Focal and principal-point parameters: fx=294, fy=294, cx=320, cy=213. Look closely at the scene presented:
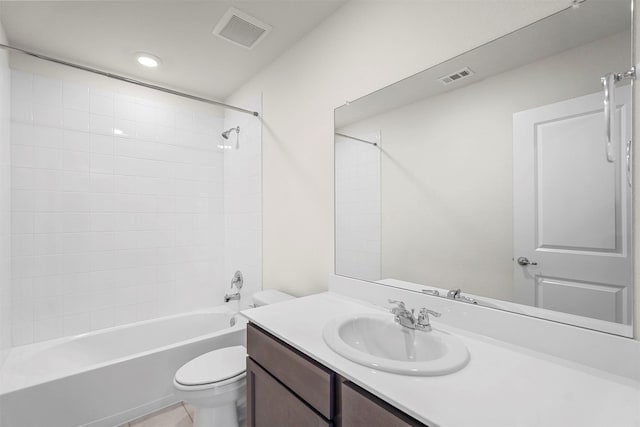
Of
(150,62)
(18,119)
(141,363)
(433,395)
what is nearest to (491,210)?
(433,395)

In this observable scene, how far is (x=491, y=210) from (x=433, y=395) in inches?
27.6

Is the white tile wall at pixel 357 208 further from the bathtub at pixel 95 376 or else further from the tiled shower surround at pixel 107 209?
the tiled shower surround at pixel 107 209

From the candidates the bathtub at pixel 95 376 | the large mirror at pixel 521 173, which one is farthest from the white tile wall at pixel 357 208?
the bathtub at pixel 95 376

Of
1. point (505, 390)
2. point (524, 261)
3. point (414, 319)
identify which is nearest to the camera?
point (505, 390)

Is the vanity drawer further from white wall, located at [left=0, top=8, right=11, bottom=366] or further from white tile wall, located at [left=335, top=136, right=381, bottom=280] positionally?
white wall, located at [left=0, top=8, right=11, bottom=366]

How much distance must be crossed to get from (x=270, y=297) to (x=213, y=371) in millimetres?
563

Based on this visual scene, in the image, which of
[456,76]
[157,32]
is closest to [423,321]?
[456,76]

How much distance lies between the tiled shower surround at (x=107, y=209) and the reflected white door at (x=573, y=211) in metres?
2.60

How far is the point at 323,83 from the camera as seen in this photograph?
1.80 meters

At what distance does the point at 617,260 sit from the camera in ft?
2.74

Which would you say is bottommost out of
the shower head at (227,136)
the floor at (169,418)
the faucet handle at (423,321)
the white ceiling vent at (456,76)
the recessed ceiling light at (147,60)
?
the floor at (169,418)

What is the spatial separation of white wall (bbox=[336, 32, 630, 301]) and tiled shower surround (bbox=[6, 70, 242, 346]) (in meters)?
2.01

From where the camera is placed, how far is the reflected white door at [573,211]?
2.74 ft

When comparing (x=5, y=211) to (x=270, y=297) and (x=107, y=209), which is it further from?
(x=270, y=297)
